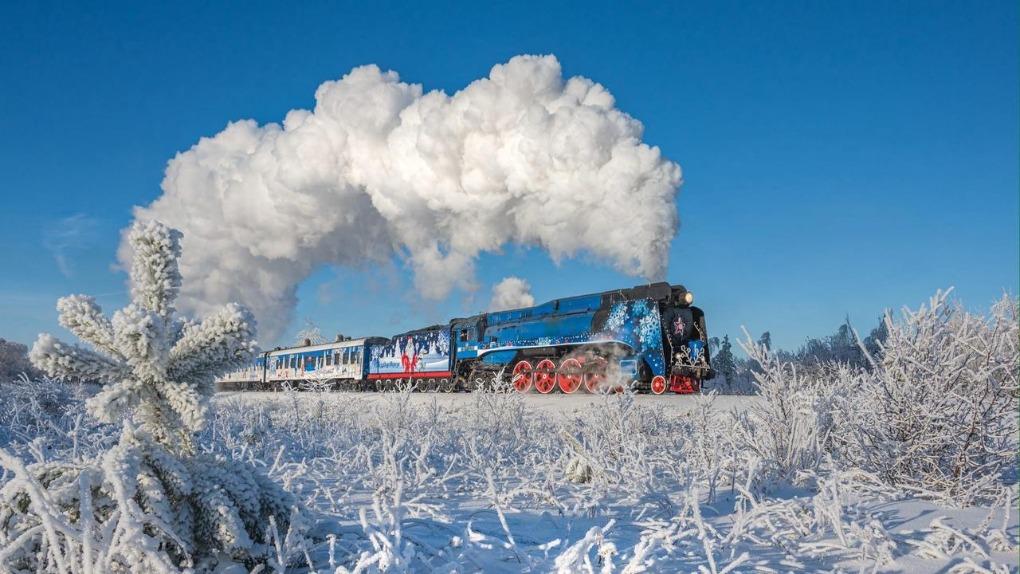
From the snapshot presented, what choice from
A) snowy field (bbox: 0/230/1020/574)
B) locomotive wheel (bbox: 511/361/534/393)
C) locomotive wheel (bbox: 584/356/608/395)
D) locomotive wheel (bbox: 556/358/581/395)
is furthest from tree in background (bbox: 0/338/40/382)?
snowy field (bbox: 0/230/1020/574)

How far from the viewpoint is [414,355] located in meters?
25.7

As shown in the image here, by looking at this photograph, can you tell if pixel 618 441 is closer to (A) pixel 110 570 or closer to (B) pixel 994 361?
(B) pixel 994 361

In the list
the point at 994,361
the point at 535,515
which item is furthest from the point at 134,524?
the point at 994,361

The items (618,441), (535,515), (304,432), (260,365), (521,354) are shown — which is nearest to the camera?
(535,515)

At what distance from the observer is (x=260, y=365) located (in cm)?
3566

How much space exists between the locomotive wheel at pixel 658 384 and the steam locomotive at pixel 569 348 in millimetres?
17

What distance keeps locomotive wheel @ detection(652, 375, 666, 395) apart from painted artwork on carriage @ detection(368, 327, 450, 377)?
915 cm

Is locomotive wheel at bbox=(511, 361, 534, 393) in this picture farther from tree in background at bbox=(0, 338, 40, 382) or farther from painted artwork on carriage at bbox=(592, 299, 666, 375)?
tree in background at bbox=(0, 338, 40, 382)

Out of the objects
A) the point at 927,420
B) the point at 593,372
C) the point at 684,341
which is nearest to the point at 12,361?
the point at 593,372

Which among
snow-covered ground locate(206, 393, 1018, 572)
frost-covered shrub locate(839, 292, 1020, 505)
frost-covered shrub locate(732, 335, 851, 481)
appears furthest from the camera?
frost-covered shrub locate(732, 335, 851, 481)

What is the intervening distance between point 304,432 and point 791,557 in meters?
6.99

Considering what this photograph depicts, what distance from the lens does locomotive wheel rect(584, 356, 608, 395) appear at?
18.1m

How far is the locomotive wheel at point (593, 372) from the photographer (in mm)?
18109

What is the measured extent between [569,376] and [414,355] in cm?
892
